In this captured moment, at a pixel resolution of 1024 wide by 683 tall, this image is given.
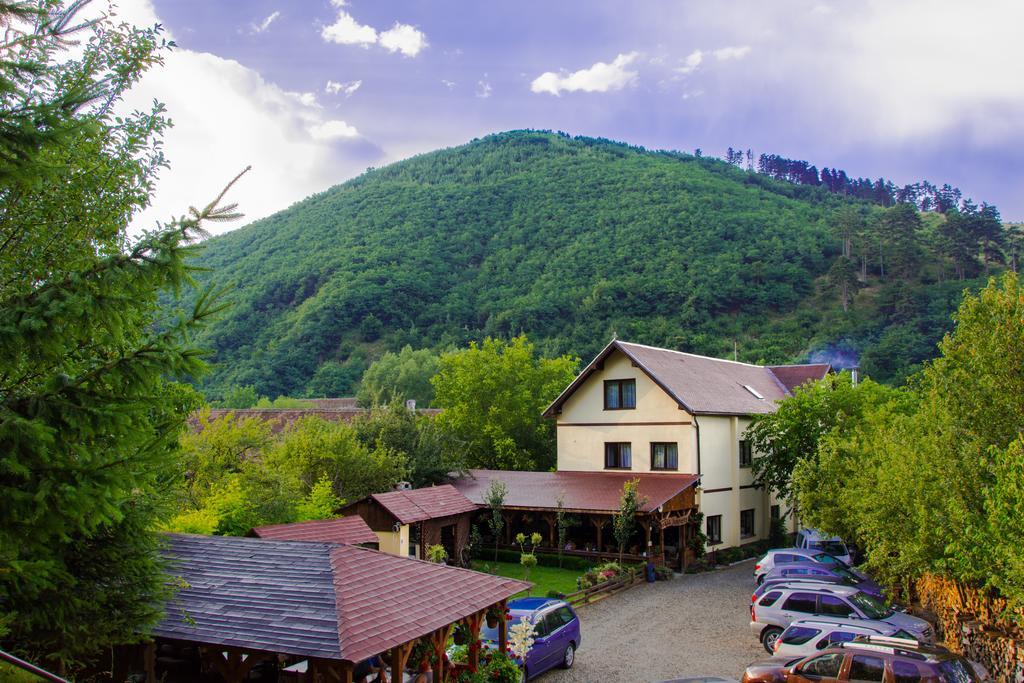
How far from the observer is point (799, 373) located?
4622cm

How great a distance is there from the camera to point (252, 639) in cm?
1098

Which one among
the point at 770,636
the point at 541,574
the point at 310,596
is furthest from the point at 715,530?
the point at 310,596

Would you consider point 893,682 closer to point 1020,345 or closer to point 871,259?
point 1020,345

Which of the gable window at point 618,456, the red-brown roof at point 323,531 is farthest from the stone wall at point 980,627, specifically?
the gable window at point 618,456

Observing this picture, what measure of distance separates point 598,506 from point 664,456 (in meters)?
5.23

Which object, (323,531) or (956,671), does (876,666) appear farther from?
(323,531)

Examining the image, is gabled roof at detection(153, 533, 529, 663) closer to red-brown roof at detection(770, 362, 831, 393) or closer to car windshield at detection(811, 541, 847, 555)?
car windshield at detection(811, 541, 847, 555)

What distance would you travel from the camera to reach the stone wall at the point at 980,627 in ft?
48.4

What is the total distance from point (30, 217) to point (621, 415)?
29236mm

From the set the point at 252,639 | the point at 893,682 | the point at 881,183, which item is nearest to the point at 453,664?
the point at 252,639

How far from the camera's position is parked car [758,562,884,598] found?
23.2 m

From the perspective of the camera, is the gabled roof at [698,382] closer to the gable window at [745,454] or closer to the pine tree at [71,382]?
the gable window at [745,454]

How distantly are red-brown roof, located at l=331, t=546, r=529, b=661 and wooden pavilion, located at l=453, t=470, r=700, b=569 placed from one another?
1551 cm

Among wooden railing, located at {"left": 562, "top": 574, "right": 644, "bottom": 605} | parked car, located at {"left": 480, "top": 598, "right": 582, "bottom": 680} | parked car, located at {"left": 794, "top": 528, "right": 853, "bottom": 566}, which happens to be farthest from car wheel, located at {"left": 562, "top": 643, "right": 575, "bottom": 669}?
parked car, located at {"left": 794, "top": 528, "right": 853, "bottom": 566}
